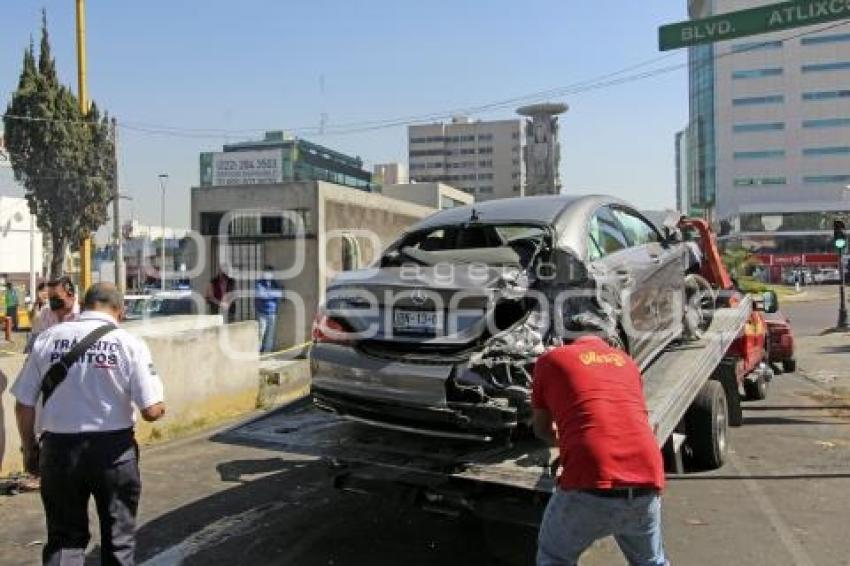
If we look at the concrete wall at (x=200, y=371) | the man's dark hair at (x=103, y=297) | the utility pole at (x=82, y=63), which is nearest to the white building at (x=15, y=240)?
the utility pole at (x=82, y=63)

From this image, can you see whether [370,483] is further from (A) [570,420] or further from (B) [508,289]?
(A) [570,420]

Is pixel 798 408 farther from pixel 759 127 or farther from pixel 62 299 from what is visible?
pixel 759 127

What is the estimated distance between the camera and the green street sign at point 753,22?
10.6 meters

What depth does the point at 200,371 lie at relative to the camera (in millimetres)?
9531

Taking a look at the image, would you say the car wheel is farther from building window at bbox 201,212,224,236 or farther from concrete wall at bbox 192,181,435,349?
building window at bbox 201,212,224,236

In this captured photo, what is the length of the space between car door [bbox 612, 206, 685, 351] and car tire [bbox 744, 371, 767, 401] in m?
2.86

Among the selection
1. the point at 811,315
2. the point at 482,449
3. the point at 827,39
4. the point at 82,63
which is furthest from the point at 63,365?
the point at 827,39

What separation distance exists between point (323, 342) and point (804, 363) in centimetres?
1442

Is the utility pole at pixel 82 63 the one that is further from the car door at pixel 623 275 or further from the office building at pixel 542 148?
the car door at pixel 623 275

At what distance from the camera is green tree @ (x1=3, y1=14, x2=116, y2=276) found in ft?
110

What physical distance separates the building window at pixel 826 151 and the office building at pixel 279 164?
59.2 metres

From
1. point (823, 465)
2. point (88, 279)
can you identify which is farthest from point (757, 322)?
point (88, 279)

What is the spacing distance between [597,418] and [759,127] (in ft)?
378

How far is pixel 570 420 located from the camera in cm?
379
